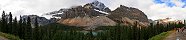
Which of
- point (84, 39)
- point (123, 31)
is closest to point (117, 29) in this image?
point (123, 31)

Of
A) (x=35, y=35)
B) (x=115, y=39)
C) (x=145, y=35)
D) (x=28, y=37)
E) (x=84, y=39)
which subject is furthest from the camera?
(x=84, y=39)

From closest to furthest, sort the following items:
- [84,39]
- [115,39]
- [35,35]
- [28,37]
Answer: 1. [28,37]
2. [35,35]
3. [115,39]
4. [84,39]

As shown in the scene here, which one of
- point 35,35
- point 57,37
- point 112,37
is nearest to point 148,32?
point 112,37

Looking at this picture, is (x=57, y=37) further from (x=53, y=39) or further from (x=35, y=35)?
(x=35, y=35)

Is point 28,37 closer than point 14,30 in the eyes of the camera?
Yes

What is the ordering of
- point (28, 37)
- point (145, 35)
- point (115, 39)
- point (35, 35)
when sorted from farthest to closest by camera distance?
1. point (145, 35)
2. point (115, 39)
3. point (35, 35)
4. point (28, 37)

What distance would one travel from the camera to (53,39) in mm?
164375

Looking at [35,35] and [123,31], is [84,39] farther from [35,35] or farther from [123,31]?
[35,35]

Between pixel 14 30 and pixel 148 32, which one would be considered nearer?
pixel 14 30

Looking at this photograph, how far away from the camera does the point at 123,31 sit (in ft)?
563

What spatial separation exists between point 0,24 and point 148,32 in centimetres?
6118

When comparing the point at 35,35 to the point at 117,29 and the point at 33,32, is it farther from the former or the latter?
the point at 117,29

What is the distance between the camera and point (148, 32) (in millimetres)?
181625

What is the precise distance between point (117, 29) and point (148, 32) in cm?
1404
